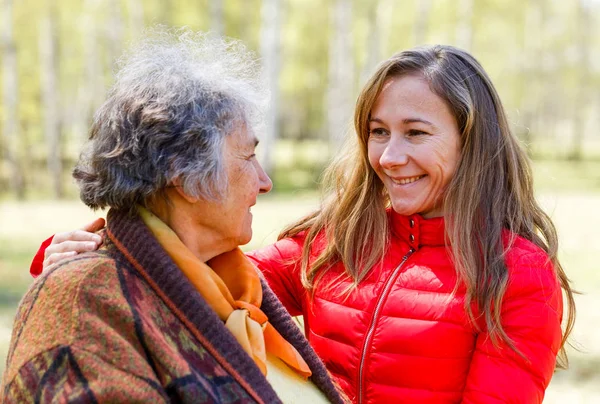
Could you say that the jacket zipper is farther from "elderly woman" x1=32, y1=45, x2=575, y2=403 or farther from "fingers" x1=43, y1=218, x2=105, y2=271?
"fingers" x1=43, y1=218, x2=105, y2=271

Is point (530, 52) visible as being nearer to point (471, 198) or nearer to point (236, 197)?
point (471, 198)

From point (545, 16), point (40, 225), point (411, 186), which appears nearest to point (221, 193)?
point (411, 186)

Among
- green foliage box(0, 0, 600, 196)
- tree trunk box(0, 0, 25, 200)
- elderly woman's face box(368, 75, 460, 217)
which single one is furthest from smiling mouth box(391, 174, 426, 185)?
green foliage box(0, 0, 600, 196)

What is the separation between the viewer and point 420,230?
2.57 m

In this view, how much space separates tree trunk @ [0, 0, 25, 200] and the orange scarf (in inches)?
672

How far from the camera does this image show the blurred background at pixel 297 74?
10.4 meters

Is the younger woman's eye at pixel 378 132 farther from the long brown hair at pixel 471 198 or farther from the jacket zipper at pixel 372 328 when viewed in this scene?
the jacket zipper at pixel 372 328

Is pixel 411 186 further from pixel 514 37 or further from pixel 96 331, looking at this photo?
pixel 514 37

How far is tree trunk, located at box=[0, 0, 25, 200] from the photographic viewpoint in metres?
17.5

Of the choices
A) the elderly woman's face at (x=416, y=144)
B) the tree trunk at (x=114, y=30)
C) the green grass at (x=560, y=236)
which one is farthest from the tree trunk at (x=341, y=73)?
the elderly woman's face at (x=416, y=144)

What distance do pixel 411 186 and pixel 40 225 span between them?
411 inches

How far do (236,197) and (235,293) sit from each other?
0.32 meters

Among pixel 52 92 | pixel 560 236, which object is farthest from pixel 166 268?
pixel 52 92

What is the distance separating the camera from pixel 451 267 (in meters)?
2.47
